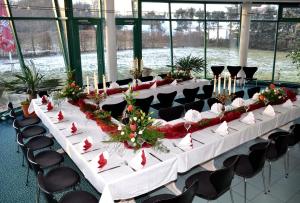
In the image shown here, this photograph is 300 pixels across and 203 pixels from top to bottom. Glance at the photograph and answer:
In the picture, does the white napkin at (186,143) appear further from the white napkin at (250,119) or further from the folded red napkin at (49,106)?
the folded red napkin at (49,106)

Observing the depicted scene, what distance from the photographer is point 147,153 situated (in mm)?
3846

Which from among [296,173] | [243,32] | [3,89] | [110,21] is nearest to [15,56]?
[3,89]

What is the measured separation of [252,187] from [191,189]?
206cm

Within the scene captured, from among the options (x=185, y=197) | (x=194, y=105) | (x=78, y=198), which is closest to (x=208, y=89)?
(x=194, y=105)

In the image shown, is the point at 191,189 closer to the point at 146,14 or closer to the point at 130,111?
the point at 130,111

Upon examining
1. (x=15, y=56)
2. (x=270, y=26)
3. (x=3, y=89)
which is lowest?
(x=3, y=89)

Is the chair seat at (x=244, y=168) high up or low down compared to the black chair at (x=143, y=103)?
down

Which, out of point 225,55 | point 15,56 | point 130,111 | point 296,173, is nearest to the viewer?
point 130,111

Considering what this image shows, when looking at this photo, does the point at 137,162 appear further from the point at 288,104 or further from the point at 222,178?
the point at 288,104

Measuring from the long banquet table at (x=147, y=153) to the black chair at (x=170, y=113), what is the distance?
74 centimetres

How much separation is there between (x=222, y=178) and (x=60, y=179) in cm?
Result: 226

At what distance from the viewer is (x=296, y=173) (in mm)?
5027

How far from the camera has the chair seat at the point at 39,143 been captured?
16.0 ft

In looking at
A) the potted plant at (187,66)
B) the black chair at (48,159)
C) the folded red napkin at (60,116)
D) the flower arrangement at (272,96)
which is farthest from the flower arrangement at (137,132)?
the potted plant at (187,66)
